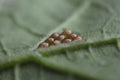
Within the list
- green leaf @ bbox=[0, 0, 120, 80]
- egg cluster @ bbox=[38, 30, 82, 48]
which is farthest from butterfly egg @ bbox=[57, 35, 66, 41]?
green leaf @ bbox=[0, 0, 120, 80]

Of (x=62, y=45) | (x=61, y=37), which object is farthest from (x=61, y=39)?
(x=62, y=45)

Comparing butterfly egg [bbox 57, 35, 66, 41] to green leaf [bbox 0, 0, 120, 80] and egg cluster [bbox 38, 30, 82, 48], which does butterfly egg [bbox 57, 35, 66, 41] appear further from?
green leaf [bbox 0, 0, 120, 80]

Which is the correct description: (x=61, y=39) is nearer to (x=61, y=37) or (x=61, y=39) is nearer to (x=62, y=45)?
(x=61, y=37)

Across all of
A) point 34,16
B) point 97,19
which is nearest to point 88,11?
point 97,19

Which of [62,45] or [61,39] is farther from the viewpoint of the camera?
[61,39]

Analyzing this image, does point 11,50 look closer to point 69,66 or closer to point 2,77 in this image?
point 2,77

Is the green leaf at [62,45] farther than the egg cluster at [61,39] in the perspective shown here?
No

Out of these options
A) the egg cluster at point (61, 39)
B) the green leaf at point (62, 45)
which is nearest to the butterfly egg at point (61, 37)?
the egg cluster at point (61, 39)

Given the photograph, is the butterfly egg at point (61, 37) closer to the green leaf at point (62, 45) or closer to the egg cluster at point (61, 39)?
the egg cluster at point (61, 39)
